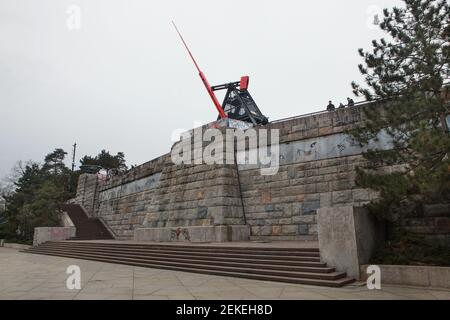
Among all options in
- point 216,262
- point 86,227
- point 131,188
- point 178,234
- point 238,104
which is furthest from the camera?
point 238,104

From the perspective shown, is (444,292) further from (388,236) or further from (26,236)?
(26,236)

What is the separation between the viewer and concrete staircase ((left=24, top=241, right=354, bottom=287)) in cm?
738

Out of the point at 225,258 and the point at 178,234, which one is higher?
the point at 178,234

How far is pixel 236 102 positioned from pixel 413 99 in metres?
31.3

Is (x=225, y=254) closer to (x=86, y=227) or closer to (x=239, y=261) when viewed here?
(x=239, y=261)

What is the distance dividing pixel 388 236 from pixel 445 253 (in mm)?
1475

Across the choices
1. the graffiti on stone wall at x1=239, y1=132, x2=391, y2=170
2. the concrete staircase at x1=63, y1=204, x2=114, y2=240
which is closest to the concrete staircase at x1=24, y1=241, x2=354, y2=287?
the graffiti on stone wall at x1=239, y1=132, x2=391, y2=170

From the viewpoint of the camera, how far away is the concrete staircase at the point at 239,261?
7383 mm

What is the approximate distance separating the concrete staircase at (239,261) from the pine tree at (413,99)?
81.4 inches

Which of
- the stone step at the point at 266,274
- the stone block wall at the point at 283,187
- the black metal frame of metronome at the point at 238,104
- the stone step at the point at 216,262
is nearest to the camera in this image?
the stone step at the point at 266,274

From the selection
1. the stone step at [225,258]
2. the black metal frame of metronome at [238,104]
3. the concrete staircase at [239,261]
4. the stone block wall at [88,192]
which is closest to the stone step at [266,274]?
the concrete staircase at [239,261]

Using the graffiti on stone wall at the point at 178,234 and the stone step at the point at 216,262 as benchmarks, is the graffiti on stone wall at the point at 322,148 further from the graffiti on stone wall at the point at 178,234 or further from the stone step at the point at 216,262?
the stone step at the point at 216,262

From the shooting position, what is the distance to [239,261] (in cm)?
918

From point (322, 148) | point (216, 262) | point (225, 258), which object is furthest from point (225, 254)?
point (322, 148)
